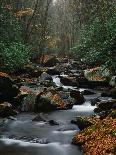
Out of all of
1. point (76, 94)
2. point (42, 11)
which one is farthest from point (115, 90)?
point (42, 11)

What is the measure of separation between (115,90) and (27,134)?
7832 mm

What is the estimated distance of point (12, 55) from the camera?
2512 cm

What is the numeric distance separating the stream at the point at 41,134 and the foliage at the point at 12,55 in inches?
369

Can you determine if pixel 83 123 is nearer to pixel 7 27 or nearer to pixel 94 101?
pixel 94 101

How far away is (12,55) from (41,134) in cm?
1340

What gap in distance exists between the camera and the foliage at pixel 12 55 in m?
24.5

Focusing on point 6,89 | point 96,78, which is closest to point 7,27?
point 96,78

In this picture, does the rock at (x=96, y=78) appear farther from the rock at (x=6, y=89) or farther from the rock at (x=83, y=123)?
the rock at (x=83, y=123)

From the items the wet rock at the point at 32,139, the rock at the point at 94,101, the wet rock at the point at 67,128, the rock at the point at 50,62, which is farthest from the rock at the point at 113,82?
the rock at the point at 50,62

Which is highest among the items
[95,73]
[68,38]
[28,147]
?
[68,38]

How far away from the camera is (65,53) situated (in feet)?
194

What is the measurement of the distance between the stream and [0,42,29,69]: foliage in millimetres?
9367

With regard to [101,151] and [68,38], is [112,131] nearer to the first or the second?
[101,151]

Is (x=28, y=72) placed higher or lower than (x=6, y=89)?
higher
